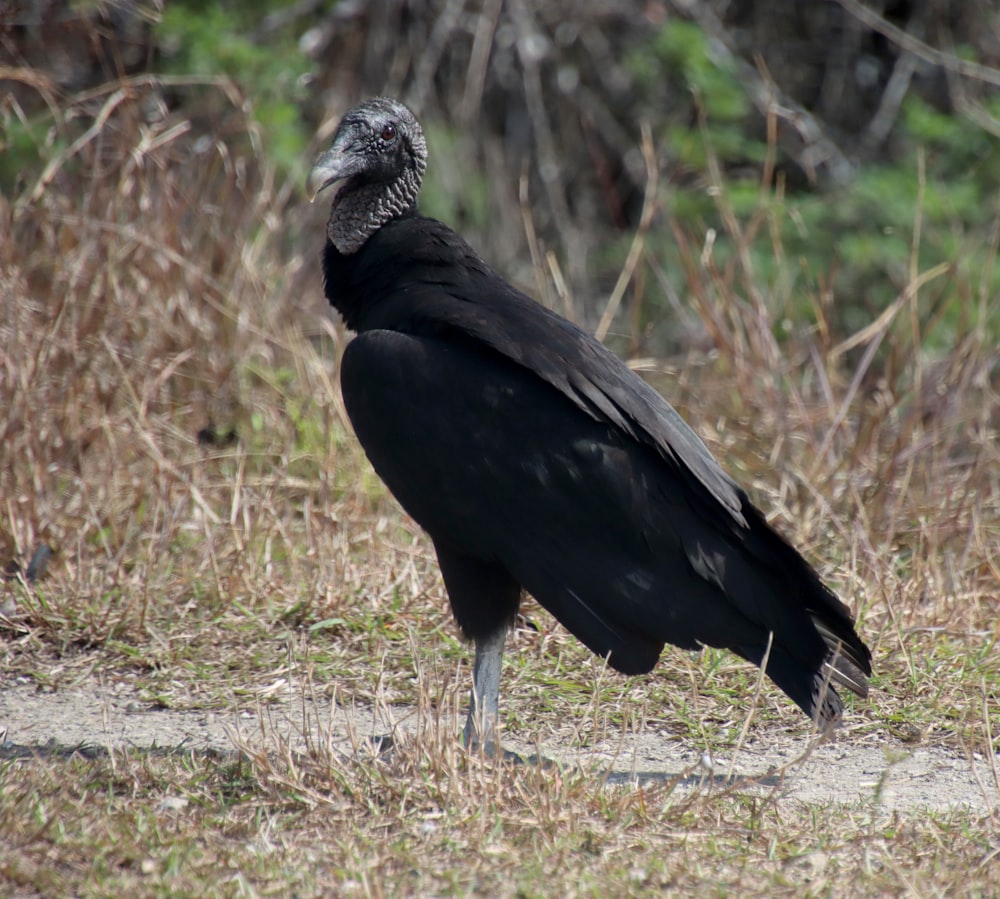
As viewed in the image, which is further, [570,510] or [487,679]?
[487,679]

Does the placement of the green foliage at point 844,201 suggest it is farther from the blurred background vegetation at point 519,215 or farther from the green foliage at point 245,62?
the green foliage at point 245,62

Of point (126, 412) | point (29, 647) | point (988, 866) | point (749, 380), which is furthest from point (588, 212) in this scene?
point (988, 866)

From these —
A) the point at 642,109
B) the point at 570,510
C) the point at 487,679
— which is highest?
the point at 642,109

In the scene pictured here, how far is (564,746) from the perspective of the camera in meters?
3.08

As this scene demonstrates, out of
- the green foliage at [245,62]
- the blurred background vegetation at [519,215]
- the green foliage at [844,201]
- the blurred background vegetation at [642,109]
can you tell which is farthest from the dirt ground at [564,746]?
the green foliage at [844,201]

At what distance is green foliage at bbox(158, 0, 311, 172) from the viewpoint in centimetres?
594

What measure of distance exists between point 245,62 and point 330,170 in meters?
3.03

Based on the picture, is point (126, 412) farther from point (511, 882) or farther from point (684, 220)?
point (684, 220)

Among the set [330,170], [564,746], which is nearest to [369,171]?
[330,170]

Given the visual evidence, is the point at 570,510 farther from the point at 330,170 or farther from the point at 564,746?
the point at 330,170

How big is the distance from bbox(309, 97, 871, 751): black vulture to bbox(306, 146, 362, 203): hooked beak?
43 cm

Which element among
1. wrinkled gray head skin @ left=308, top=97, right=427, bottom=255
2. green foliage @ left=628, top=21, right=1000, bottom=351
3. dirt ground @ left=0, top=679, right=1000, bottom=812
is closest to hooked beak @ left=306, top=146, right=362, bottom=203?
wrinkled gray head skin @ left=308, top=97, right=427, bottom=255

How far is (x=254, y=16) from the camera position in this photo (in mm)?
6602

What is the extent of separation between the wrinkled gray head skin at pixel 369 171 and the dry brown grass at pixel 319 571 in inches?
40.6
